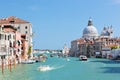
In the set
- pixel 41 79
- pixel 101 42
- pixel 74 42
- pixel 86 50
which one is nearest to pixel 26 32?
pixel 41 79

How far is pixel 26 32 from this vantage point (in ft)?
222

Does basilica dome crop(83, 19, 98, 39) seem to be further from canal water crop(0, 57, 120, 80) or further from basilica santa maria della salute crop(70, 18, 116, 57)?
canal water crop(0, 57, 120, 80)

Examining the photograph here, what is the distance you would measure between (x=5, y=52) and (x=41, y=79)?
1613 centimetres

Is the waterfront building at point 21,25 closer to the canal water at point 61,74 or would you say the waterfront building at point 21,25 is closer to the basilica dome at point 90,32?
the canal water at point 61,74

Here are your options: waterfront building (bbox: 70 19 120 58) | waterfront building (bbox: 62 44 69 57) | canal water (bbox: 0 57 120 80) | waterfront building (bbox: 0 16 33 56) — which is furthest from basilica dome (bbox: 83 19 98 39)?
canal water (bbox: 0 57 120 80)

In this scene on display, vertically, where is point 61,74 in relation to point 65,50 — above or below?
below

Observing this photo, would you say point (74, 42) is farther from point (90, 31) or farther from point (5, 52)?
point (5, 52)

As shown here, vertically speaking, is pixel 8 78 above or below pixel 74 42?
below

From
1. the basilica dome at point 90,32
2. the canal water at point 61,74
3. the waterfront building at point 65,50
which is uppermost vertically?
the basilica dome at point 90,32

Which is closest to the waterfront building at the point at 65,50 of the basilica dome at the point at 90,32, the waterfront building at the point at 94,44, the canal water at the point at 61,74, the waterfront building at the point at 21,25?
the waterfront building at the point at 94,44

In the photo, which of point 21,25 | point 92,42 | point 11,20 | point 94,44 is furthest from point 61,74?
point 92,42

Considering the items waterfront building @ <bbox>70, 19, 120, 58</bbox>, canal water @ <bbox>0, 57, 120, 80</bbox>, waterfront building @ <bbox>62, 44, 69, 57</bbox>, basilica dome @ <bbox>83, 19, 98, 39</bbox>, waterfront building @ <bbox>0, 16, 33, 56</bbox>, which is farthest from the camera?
waterfront building @ <bbox>62, 44, 69, 57</bbox>

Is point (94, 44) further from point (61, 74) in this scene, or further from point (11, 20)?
point (61, 74)

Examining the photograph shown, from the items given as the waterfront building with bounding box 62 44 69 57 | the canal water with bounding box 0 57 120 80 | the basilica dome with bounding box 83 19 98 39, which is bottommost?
the canal water with bounding box 0 57 120 80
